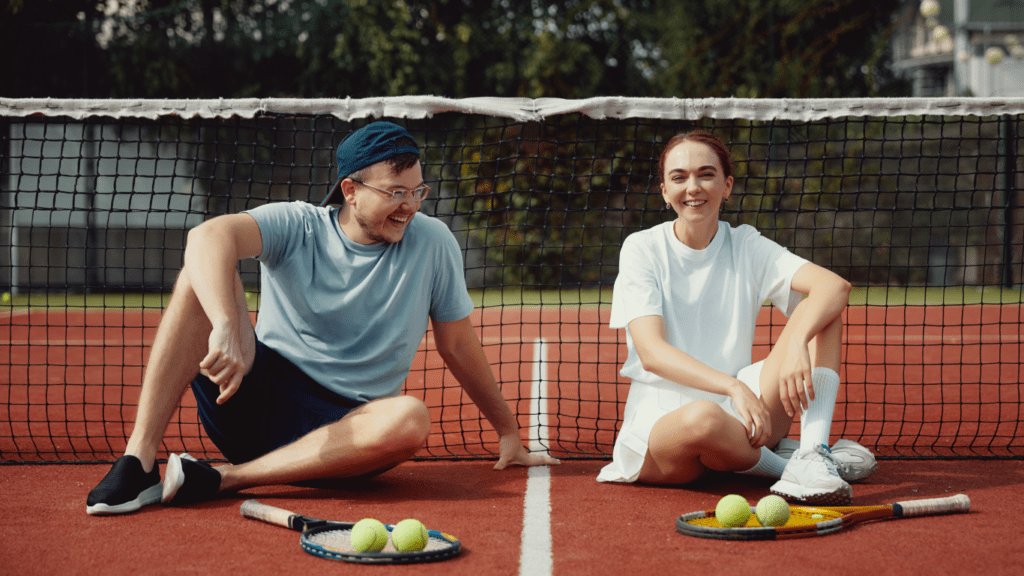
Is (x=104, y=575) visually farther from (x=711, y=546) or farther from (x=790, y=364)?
(x=790, y=364)

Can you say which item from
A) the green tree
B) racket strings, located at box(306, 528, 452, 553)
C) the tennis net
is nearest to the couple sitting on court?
racket strings, located at box(306, 528, 452, 553)

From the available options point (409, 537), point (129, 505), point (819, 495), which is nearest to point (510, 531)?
point (409, 537)

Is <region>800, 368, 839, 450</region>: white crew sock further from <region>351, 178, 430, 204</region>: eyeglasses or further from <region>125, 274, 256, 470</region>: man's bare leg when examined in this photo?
<region>125, 274, 256, 470</region>: man's bare leg

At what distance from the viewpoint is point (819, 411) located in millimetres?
2973

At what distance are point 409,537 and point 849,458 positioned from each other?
1.75 metres

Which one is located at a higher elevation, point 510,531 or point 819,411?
point 819,411

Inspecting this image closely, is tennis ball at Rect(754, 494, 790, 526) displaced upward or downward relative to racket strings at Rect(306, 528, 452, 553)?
upward

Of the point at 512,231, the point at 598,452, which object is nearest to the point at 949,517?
the point at 598,452

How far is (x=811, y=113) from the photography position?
3.91 m

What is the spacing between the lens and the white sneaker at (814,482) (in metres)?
2.79

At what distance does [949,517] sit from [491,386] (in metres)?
1.60

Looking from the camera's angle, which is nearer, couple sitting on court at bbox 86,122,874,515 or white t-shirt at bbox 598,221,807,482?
couple sitting on court at bbox 86,122,874,515

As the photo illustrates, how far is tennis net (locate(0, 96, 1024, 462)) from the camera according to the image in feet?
12.9

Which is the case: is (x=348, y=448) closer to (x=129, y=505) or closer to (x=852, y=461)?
(x=129, y=505)
